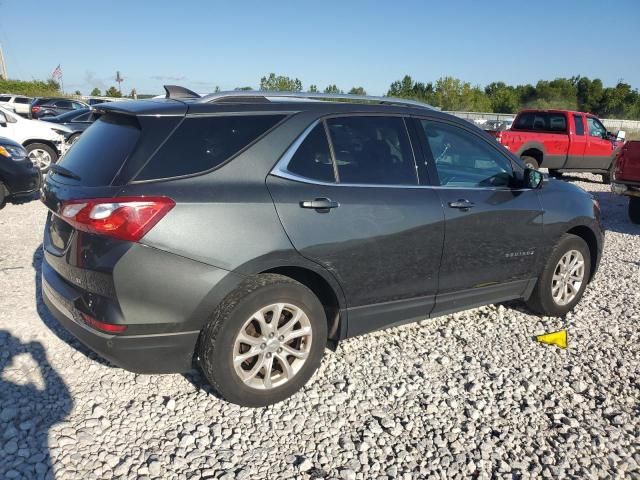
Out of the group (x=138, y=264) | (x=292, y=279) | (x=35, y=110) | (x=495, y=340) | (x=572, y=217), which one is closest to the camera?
(x=138, y=264)

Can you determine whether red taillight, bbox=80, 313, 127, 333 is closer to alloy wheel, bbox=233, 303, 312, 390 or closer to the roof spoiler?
alloy wheel, bbox=233, 303, 312, 390

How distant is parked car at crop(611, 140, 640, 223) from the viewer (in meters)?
8.51

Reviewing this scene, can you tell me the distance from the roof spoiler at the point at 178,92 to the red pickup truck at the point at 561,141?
1072cm

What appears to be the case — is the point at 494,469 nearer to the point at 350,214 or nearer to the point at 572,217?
the point at 350,214

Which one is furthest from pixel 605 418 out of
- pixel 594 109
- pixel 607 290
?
pixel 594 109

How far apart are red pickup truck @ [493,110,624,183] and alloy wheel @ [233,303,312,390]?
11.0m

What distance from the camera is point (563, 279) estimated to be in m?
4.45

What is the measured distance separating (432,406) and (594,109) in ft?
217

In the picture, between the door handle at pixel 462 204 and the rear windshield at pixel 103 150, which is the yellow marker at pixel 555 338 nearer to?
the door handle at pixel 462 204

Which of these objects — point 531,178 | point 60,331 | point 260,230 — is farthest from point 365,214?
point 60,331

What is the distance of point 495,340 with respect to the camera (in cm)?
406

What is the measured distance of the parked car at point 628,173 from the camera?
8508mm

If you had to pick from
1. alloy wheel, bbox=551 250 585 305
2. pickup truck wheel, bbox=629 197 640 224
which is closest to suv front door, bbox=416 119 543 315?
alloy wheel, bbox=551 250 585 305

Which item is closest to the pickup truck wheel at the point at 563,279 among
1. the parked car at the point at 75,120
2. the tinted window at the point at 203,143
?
the tinted window at the point at 203,143
